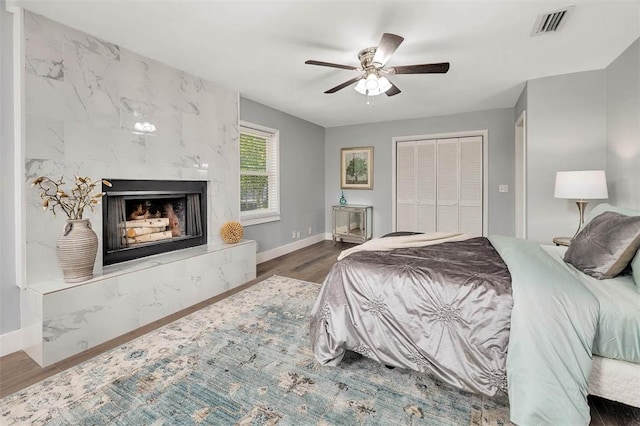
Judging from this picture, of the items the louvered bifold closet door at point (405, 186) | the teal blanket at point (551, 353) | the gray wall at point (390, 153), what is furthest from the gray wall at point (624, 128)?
the louvered bifold closet door at point (405, 186)

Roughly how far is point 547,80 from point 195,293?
15.5 ft

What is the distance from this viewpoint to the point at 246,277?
3.82m

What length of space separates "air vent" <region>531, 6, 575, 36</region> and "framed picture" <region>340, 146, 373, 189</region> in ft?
12.2

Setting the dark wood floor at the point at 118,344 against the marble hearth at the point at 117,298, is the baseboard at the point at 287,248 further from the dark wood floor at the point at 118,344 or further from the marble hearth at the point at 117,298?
the marble hearth at the point at 117,298

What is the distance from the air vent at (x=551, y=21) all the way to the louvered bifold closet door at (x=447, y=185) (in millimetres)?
2926

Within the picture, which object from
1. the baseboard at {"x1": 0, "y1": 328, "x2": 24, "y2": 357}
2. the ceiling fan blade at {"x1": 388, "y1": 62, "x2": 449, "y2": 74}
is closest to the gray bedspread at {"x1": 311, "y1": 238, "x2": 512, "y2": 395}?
the ceiling fan blade at {"x1": 388, "y1": 62, "x2": 449, "y2": 74}

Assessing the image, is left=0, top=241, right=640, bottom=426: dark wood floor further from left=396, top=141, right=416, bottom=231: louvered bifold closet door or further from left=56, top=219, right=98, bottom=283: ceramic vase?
left=396, top=141, right=416, bottom=231: louvered bifold closet door

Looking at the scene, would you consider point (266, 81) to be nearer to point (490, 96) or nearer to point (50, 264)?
point (50, 264)

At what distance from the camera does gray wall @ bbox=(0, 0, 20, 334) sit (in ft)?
7.14

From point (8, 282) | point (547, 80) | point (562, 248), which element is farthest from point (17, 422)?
point (547, 80)

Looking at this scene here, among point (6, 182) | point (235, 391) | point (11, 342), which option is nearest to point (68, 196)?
point (6, 182)

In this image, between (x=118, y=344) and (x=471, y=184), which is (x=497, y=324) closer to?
(x=118, y=344)

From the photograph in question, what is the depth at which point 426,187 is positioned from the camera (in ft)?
18.5

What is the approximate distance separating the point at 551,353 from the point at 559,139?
10.3 feet
